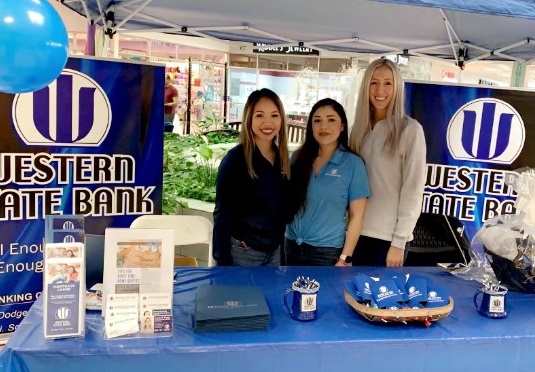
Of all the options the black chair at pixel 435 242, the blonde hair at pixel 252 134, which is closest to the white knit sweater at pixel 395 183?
the blonde hair at pixel 252 134

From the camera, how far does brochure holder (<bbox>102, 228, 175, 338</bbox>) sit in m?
1.32

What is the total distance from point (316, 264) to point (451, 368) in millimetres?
770

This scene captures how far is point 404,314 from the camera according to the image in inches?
55.9

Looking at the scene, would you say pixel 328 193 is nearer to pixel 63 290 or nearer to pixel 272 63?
pixel 63 290

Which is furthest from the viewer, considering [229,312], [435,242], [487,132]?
[487,132]

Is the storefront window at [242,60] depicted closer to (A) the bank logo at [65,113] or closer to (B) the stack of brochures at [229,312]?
(A) the bank logo at [65,113]

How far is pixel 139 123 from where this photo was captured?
106 inches

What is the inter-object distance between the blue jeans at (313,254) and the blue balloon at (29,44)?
122 centimetres

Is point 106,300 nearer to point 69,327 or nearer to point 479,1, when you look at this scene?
point 69,327

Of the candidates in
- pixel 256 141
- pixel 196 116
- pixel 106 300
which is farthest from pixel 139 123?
pixel 196 116

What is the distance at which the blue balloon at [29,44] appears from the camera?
1105mm

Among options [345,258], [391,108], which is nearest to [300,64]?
[391,108]

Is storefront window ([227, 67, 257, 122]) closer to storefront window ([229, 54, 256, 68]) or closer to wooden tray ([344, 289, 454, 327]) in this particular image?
storefront window ([229, 54, 256, 68])

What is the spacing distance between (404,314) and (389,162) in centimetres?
83
